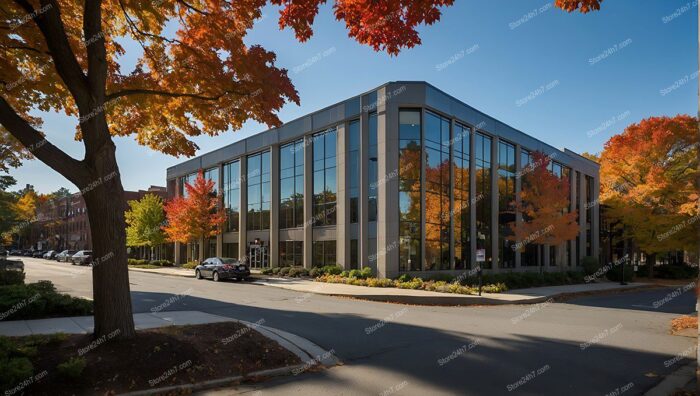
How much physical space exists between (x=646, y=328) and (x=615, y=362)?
16.9ft

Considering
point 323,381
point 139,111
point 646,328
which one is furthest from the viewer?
point 646,328

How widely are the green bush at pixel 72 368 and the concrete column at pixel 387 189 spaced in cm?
1914

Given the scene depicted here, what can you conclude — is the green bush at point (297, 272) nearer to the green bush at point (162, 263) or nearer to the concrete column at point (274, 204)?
the concrete column at point (274, 204)

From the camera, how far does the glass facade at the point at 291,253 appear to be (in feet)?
102

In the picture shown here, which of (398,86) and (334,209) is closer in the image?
(398,86)

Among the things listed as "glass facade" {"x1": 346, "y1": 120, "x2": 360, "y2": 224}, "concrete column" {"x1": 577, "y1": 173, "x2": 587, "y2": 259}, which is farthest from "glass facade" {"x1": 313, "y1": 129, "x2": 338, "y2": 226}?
"concrete column" {"x1": 577, "y1": 173, "x2": 587, "y2": 259}

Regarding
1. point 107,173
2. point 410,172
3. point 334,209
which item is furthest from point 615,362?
point 334,209

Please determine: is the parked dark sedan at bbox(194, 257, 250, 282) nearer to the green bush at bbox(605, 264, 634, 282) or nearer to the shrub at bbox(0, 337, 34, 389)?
the shrub at bbox(0, 337, 34, 389)

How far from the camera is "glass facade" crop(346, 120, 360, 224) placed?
2672cm

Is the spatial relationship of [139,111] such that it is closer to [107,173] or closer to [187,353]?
[107,173]

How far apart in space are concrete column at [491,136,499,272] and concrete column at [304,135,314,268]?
1274 cm

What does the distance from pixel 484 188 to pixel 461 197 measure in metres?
3.36

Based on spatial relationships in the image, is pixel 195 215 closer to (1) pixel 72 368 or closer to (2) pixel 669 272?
(1) pixel 72 368

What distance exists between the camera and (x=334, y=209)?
28328 mm
